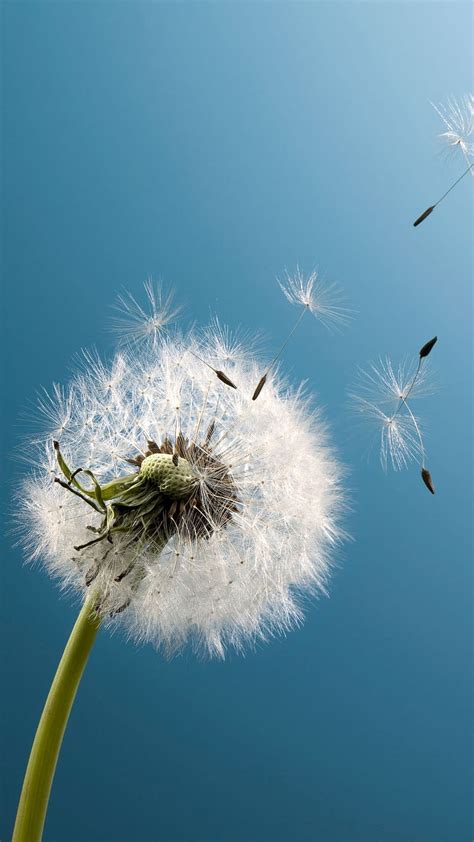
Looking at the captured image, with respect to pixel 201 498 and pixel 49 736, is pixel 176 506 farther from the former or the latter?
pixel 49 736

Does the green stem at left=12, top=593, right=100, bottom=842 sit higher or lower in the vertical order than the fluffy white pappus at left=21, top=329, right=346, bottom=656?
lower

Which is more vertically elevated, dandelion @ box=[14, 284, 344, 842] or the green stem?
dandelion @ box=[14, 284, 344, 842]

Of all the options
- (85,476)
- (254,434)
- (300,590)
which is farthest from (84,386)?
(300,590)

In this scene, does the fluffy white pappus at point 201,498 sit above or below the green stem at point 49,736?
above

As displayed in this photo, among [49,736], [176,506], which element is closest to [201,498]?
[176,506]

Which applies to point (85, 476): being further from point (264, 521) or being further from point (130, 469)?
point (264, 521)

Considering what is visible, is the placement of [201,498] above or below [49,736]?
above
